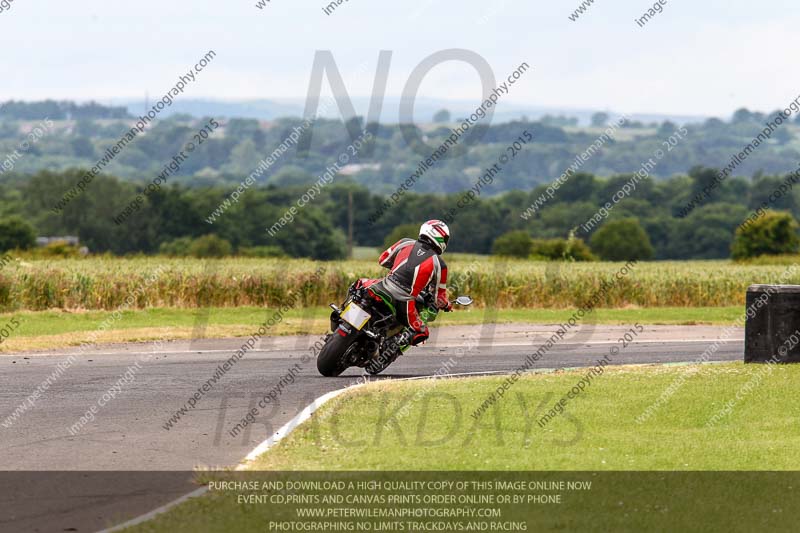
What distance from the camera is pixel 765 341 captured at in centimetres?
1591

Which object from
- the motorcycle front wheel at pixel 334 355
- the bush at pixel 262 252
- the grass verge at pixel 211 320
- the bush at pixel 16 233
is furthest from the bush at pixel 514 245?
the motorcycle front wheel at pixel 334 355

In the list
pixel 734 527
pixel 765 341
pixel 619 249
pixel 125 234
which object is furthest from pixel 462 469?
pixel 125 234

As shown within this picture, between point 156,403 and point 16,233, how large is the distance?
10633cm

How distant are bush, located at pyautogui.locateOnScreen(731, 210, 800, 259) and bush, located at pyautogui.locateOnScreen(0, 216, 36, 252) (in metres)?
64.5

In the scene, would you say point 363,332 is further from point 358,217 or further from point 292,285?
point 358,217

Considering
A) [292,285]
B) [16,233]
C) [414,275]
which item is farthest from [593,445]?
[16,233]

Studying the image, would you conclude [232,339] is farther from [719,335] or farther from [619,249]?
[619,249]

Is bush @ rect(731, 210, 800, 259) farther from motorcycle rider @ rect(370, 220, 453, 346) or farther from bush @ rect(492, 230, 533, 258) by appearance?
motorcycle rider @ rect(370, 220, 453, 346)

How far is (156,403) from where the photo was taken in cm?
1388

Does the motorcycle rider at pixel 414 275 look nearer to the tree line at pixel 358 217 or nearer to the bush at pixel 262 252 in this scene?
the tree line at pixel 358 217

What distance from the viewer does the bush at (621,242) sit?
117500 millimetres

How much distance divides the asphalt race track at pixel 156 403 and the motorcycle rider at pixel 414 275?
46.9 inches

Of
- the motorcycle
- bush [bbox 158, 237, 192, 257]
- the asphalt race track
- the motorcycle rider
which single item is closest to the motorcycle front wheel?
the motorcycle

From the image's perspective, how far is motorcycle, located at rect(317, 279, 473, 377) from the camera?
1525 centimetres
